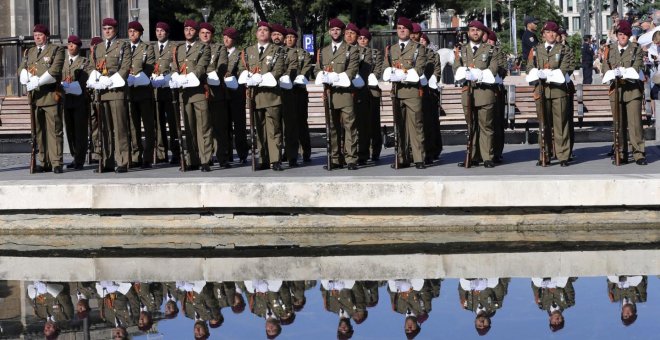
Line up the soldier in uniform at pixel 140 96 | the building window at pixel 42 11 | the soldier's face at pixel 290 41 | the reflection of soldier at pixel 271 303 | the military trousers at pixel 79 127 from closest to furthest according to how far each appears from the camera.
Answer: the reflection of soldier at pixel 271 303, the soldier in uniform at pixel 140 96, the soldier's face at pixel 290 41, the military trousers at pixel 79 127, the building window at pixel 42 11

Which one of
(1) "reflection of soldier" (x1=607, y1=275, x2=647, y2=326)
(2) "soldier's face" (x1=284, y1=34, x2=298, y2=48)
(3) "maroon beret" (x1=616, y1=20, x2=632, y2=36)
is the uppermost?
(2) "soldier's face" (x1=284, y1=34, x2=298, y2=48)

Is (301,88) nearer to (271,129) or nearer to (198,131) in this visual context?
(271,129)

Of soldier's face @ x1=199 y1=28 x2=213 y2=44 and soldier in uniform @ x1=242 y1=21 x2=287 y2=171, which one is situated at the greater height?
soldier's face @ x1=199 y1=28 x2=213 y2=44

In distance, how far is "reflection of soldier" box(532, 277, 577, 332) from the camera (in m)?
10.9

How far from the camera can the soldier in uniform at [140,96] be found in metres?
19.1

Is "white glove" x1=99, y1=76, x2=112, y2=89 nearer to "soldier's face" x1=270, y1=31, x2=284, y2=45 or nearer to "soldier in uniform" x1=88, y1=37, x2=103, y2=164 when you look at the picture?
"soldier in uniform" x1=88, y1=37, x2=103, y2=164

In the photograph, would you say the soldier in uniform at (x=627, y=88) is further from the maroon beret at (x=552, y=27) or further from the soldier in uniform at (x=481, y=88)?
the soldier in uniform at (x=481, y=88)

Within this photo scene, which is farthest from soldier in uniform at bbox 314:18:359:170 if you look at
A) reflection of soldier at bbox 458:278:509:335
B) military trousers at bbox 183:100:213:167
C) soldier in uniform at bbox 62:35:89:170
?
reflection of soldier at bbox 458:278:509:335

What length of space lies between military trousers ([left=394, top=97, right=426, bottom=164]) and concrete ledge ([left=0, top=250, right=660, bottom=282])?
4.61 meters

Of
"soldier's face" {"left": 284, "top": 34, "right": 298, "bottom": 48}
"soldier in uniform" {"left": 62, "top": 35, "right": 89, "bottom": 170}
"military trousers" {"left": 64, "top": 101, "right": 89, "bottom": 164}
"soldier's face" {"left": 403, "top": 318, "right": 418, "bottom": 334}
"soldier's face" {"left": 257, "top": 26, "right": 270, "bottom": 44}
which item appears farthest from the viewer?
"military trousers" {"left": 64, "top": 101, "right": 89, "bottom": 164}

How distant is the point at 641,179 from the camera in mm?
15406

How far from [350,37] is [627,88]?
3.32 m

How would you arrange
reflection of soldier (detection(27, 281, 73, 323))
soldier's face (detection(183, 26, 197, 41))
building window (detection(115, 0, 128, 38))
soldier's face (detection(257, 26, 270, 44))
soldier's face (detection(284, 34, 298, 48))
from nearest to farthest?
1. reflection of soldier (detection(27, 281, 73, 323))
2. soldier's face (detection(257, 26, 270, 44))
3. soldier's face (detection(183, 26, 197, 41))
4. soldier's face (detection(284, 34, 298, 48))
5. building window (detection(115, 0, 128, 38))

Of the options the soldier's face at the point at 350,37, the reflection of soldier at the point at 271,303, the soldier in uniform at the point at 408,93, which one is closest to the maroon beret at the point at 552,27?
the soldier in uniform at the point at 408,93
